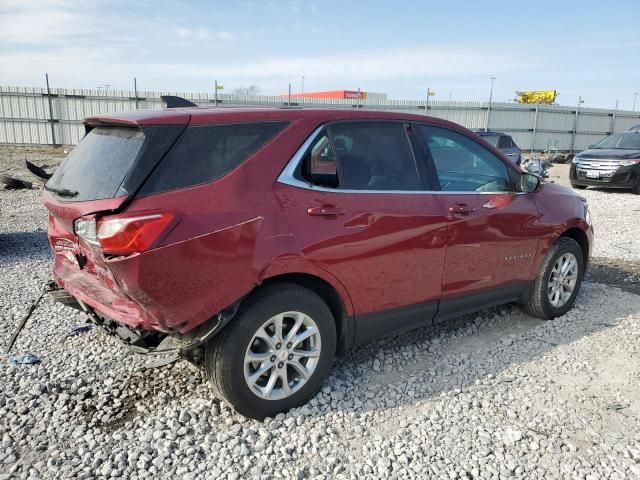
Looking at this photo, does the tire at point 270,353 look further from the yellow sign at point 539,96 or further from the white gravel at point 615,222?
the yellow sign at point 539,96

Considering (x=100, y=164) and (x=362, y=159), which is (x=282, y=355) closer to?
(x=362, y=159)

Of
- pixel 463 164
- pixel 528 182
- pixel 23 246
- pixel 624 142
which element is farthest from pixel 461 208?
pixel 624 142

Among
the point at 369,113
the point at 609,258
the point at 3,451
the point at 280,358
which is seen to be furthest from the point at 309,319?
the point at 609,258

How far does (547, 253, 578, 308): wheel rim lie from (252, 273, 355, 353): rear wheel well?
2.25 m

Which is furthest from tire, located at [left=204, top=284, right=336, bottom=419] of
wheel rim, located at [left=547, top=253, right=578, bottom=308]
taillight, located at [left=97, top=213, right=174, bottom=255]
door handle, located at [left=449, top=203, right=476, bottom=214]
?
wheel rim, located at [left=547, top=253, right=578, bottom=308]

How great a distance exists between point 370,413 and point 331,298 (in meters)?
0.75

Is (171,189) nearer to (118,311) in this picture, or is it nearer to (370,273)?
(118,311)

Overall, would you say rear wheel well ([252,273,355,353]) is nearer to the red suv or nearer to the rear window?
the red suv

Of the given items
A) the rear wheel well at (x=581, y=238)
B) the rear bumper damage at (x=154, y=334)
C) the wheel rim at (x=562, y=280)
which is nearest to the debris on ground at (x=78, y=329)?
the rear bumper damage at (x=154, y=334)

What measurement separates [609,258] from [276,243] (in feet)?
18.7

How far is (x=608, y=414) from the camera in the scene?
10.4 feet

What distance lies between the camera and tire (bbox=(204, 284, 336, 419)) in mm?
2818

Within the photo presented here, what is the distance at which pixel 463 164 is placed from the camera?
4.04 m

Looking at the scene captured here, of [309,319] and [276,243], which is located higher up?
[276,243]
